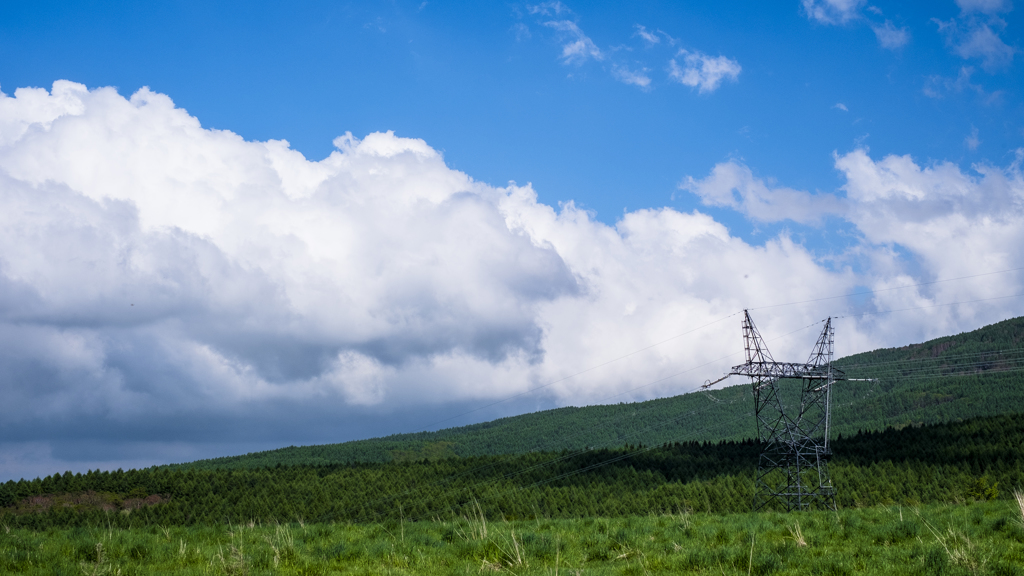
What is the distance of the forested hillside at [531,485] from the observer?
310 ft

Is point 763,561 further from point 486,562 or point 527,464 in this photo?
point 527,464

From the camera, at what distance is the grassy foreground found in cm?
1204

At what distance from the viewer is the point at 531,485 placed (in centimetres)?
11688

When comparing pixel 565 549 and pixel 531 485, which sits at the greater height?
pixel 565 549

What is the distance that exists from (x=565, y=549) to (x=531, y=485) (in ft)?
347

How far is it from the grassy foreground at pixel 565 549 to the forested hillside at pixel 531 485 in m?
67.1

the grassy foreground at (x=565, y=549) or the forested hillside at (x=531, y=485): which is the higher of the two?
the grassy foreground at (x=565, y=549)

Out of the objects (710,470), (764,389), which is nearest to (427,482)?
(710,470)

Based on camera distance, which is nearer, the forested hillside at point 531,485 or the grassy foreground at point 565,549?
the grassy foreground at point 565,549

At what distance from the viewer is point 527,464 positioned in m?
147

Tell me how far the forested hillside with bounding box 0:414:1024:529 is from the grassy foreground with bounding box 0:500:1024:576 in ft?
220

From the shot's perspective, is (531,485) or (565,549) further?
(531,485)

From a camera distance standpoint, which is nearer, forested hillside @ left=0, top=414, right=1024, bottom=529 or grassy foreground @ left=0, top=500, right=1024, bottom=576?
grassy foreground @ left=0, top=500, right=1024, bottom=576

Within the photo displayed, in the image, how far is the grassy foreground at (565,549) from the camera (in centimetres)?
1204
